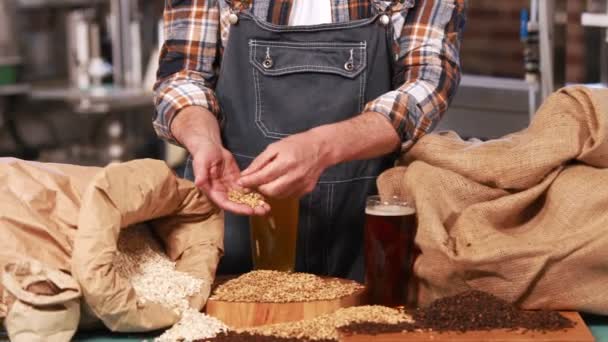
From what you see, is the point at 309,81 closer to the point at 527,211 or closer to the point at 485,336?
the point at 527,211

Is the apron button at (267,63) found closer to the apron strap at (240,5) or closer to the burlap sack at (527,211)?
the apron strap at (240,5)

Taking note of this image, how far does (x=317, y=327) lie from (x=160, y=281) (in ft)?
0.98

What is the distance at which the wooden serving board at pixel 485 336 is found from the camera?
1.65 metres

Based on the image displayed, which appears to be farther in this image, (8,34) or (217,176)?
(8,34)

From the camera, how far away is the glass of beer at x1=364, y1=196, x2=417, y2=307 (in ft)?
6.08

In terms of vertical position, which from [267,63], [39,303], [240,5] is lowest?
[39,303]

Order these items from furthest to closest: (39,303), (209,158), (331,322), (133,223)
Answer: (209,158) → (133,223) → (331,322) → (39,303)

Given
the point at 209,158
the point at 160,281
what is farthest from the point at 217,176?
the point at 160,281

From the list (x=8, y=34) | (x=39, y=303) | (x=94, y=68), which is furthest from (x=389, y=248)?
(x=8, y=34)

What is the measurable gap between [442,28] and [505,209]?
58cm

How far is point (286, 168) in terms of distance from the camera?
6.17ft

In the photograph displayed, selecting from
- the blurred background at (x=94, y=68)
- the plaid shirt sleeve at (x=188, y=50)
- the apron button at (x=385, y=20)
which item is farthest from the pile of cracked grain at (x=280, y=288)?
the blurred background at (x=94, y=68)

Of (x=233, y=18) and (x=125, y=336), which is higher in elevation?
(x=233, y=18)

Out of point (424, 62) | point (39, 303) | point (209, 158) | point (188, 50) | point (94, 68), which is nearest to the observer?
point (39, 303)
